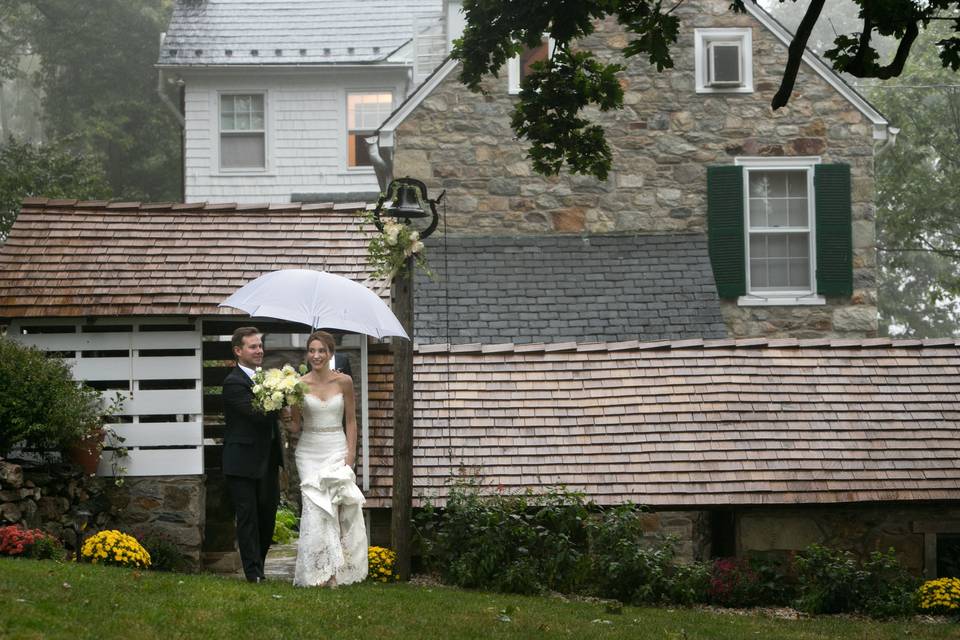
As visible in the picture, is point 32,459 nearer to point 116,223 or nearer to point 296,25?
point 116,223

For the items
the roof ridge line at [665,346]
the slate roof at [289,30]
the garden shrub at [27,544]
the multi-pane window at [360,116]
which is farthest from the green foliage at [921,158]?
the garden shrub at [27,544]

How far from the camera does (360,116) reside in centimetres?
2619

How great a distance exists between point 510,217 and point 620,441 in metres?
6.11

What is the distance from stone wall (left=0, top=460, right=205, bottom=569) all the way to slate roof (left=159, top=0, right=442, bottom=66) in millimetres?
14529

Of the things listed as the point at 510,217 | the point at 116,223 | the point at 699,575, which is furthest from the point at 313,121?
the point at 699,575

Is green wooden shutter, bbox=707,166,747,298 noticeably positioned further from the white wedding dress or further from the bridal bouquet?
the bridal bouquet

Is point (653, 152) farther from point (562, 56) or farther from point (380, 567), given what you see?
point (380, 567)

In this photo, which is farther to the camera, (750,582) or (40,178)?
(40,178)

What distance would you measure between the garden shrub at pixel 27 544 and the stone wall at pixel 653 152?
9103 mm

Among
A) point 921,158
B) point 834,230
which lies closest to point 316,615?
point 834,230

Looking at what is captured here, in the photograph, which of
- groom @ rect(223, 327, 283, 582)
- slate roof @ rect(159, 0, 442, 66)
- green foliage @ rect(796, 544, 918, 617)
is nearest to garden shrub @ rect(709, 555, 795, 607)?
green foliage @ rect(796, 544, 918, 617)

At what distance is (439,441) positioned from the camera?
12.9 m

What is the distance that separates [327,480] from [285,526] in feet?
19.9

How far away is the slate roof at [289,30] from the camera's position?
25.7 m
